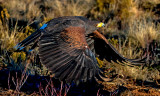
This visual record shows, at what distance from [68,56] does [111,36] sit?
156 inches

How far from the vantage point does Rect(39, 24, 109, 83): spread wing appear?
3039 mm

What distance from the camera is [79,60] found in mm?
3293

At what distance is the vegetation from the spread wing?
31 cm

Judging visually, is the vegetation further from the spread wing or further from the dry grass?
the spread wing

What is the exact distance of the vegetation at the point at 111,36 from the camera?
4.66 metres

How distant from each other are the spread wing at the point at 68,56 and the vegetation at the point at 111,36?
31 centimetres

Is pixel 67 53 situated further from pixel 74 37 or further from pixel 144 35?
pixel 144 35

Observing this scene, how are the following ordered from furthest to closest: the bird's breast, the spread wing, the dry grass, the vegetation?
1. the dry grass
2. the vegetation
3. the bird's breast
4. the spread wing

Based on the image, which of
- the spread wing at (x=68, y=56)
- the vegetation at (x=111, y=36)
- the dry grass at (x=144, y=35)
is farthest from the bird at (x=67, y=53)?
the dry grass at (x=144, y=35)

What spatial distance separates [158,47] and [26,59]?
3539mm

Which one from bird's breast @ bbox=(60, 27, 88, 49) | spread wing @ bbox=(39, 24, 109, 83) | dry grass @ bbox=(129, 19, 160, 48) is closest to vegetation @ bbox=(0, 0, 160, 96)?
dry grass @ bbox=(129, 19, 160, 48)

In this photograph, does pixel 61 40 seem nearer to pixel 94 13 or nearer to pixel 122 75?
pixel 122 75

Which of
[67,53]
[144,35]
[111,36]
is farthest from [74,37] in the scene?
[111,36]

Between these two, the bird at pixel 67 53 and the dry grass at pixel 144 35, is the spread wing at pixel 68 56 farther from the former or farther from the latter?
the dry grass at pixel 144 35
